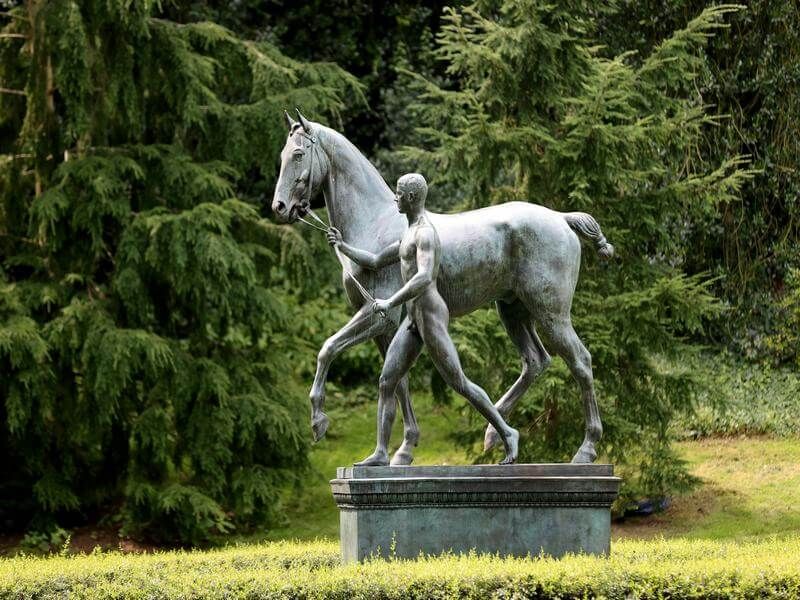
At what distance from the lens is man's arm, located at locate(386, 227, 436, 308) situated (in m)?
8.24

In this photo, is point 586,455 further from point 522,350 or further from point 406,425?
point 406,425

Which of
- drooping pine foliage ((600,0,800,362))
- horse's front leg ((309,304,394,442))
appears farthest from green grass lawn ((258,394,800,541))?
horse's front leg ((309,304,394,442))

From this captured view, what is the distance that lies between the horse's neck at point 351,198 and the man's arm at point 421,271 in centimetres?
65

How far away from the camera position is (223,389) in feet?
48.0

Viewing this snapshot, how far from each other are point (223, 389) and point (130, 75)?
4107mm

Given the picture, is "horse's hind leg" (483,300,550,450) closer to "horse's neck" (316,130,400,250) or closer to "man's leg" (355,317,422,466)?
"man's leg" (355,317,422,466)

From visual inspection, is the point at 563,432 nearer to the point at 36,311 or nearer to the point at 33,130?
the point at 36,311

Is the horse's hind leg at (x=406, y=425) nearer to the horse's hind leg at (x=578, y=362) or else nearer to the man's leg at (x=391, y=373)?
the man's leg at (x=391, y=373)

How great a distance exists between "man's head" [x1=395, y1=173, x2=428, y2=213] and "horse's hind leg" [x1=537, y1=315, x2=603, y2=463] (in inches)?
48.8

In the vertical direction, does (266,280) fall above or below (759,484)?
above

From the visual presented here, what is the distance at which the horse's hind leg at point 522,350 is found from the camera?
909 cm

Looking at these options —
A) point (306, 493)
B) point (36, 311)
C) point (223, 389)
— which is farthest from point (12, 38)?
point (306, 493)

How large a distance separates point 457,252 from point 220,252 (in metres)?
6.22

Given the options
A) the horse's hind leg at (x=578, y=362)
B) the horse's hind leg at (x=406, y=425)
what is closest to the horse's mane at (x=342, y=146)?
the horse's hind leg at (x=406, y=425)
